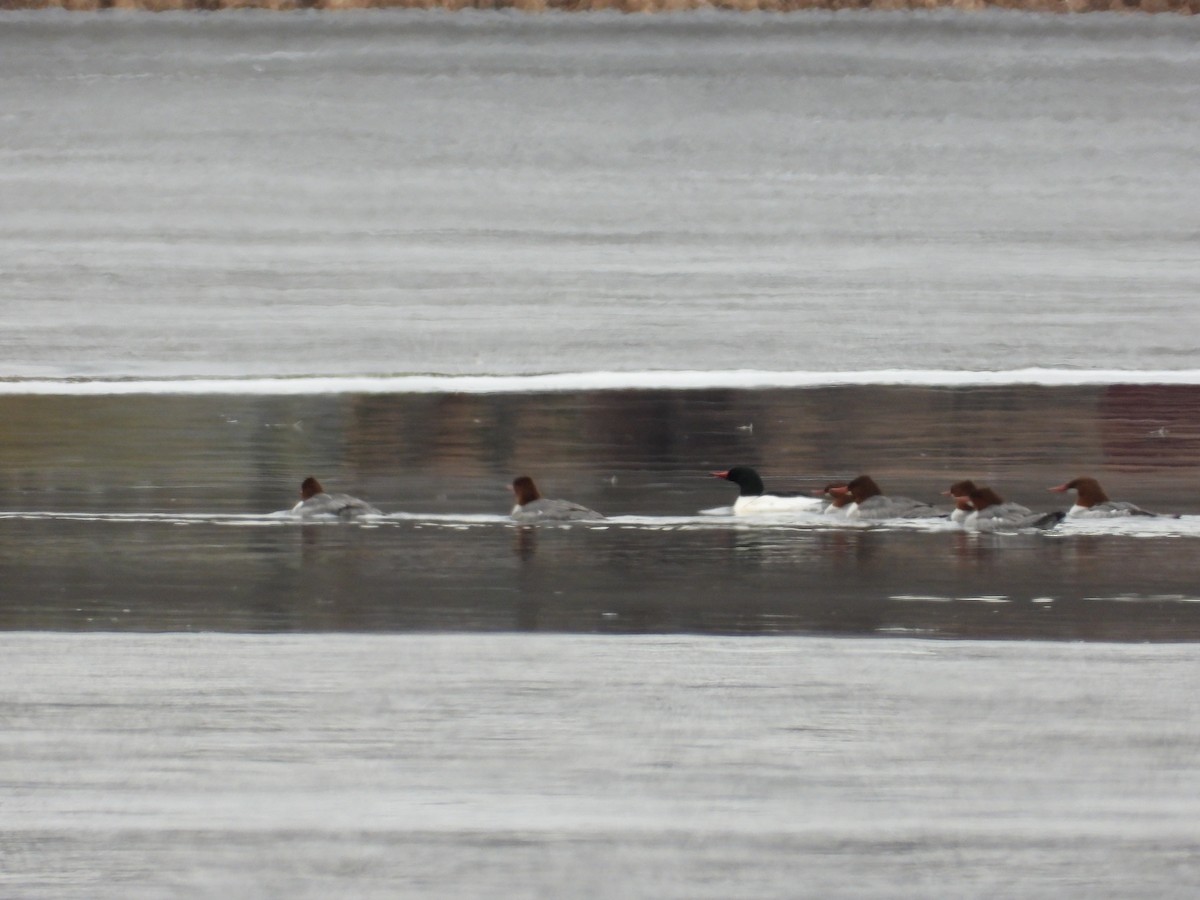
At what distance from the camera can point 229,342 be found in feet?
29.9

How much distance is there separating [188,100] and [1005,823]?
9.03m

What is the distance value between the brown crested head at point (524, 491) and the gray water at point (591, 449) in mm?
162

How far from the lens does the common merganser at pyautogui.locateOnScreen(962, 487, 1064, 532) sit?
6.68 m

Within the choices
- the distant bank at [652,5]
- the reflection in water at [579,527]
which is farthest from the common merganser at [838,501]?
the distant bank at [652,5]

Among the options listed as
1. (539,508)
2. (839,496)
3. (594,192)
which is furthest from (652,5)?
(539,508)

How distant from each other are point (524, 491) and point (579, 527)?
0.87 ft

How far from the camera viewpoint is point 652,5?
43.5 ft

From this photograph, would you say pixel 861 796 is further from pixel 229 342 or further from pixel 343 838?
pixel 229 342

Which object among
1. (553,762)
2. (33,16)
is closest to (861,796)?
(553,762)

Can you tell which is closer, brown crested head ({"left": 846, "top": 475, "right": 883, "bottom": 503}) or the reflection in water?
the reflection in water

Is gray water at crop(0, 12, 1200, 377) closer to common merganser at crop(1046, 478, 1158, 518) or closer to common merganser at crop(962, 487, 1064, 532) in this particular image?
common merganser at crop(1046, 478, 1158, 518)

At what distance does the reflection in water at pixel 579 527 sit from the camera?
5.41m

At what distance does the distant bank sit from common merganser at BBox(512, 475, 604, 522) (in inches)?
270

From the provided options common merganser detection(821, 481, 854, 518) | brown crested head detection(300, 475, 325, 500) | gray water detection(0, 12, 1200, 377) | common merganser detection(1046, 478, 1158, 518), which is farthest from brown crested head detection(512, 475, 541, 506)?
gray water detection(0, 12, 1200, 377)
